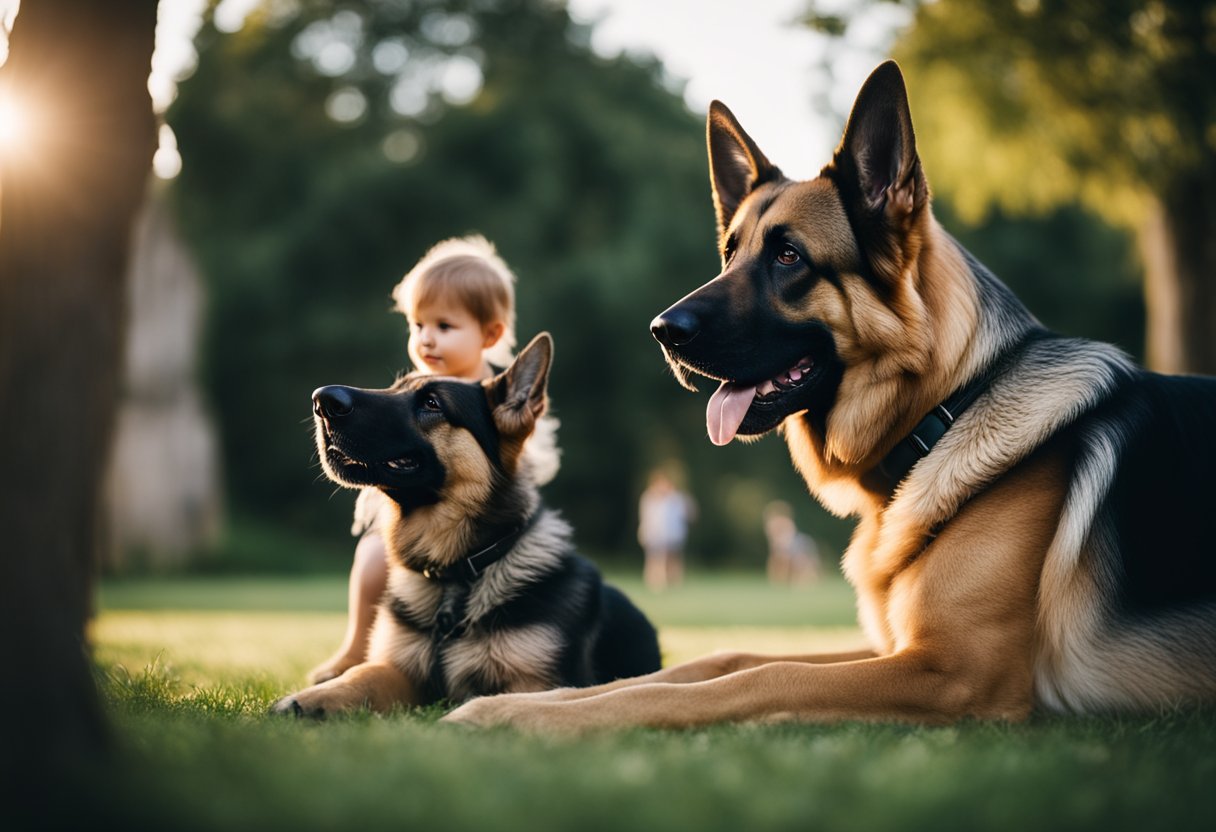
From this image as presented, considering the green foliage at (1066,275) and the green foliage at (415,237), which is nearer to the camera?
the green foliage at (415,237)

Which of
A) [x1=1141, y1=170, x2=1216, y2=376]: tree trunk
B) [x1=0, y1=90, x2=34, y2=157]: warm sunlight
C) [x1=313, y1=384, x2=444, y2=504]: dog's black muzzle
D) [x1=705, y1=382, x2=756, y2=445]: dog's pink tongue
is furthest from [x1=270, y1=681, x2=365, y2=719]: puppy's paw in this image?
[x1=1141, y1=170, x2=1216, y2=376]: tree trunk

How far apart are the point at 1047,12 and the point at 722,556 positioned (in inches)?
886

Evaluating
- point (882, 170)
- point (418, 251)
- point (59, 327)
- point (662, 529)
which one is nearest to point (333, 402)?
point (59, 327)

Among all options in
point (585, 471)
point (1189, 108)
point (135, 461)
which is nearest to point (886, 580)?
point (1189, 108)

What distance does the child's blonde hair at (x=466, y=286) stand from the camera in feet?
17.8

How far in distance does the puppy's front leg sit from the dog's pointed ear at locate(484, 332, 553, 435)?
1.21 meters

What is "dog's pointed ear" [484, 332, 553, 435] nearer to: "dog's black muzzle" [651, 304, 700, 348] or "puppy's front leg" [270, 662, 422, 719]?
"dog's black muzzle" [651, 304, 700, 348]

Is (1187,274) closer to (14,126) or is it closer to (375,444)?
(375,444)

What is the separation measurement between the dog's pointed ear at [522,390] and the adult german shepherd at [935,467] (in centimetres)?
90

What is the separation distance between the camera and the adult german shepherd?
3219 millimetres

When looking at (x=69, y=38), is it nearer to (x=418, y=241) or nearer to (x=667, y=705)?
(x=667, y=705)

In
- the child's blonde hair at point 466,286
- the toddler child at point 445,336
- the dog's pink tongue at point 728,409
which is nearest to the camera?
the dog's pink tongue at point 728,409

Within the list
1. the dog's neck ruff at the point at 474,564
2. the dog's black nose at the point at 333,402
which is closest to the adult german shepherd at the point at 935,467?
the dog's neck ruff at the point at 474,564

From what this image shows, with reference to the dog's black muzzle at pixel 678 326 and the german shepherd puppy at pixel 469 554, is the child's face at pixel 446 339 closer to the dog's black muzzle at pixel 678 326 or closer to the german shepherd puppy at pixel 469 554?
the german shepherd puppy at pixel 469 554
